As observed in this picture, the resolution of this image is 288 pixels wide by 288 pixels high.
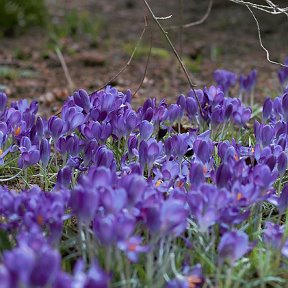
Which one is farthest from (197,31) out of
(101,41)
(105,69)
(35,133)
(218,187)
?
(218,187)

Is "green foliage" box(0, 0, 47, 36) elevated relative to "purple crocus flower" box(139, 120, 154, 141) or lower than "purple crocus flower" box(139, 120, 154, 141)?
lower

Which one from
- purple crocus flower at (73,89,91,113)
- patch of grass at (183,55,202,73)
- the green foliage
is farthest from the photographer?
the green foliage

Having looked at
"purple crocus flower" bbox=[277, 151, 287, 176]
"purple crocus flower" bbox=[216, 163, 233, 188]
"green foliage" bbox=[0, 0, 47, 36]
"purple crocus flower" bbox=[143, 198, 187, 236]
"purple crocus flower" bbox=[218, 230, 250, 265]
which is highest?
"purple crocus flower" bbox=[143, 198, 187, 236]

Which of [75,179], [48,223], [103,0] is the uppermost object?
[48,223]

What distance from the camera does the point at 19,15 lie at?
5410 millimetres

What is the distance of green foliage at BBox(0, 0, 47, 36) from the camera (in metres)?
5.28

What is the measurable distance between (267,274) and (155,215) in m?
0.35

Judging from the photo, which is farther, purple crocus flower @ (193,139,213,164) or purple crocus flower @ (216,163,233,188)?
purple crocus flower @ (193,139,213,164)

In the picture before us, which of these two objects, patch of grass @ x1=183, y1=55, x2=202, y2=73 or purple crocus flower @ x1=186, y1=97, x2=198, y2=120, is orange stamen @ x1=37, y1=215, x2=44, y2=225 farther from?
patch of grass @ x1=183, y1=55, x2=202, y2=73

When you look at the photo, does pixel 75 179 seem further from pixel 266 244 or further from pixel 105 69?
pixel 105 69

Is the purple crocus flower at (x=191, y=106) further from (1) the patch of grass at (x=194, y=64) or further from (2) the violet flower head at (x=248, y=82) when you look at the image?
(1) the patch of grass at (x=194, y=64)

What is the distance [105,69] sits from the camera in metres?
4.52

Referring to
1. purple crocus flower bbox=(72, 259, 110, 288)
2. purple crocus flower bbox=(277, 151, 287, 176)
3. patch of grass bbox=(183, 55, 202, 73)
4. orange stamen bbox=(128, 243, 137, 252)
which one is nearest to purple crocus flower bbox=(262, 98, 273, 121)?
purple crocus flower bbox=(277, 151, 287, 176)

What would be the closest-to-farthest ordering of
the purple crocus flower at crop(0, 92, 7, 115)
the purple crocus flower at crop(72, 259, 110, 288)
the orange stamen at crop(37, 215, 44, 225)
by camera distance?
1. the purple crocus flower at crop(72, 259, 110, 288)
2. the orange stamen at crop(37, 215, 44, 225)
3. the purple crocus flower at crop(0, 92, 7, 115)
